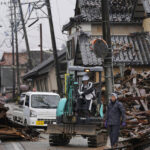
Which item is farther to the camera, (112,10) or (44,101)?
(112,10)

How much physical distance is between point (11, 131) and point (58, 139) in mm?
2866

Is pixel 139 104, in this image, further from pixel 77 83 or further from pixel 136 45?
pixel 136 45

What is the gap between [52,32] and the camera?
102 feet

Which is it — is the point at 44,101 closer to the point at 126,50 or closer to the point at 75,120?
the point at 75,120

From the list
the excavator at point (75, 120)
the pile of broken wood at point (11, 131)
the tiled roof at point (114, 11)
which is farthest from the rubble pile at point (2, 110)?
the tiled roof at point (114, 11)

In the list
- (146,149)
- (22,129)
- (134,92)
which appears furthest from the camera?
(134,92)

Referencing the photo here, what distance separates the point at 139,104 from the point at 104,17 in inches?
162

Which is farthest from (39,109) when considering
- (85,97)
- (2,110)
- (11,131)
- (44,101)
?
(85,97)

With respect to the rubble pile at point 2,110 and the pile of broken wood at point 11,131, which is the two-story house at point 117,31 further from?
the rubble pile at point 2,110

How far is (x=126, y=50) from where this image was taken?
35.7 m

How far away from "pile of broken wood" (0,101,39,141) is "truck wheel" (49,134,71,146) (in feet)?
7.72

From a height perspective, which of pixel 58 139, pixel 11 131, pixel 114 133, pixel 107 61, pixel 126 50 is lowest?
pixel 58 139

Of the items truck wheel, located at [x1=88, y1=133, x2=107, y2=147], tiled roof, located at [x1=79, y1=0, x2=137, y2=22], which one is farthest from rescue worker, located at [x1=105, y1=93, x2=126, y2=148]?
tiled roof, located at [x1=79, y1=0, x2=137, y2=22]

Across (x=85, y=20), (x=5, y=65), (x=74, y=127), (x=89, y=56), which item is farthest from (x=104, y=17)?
(x=5, y=65)
